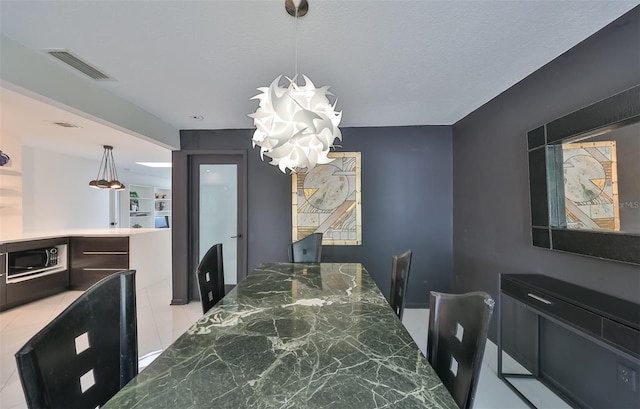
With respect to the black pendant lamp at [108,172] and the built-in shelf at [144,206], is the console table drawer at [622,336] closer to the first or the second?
the black pendant lamp at [108,172]

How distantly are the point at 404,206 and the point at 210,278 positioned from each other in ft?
9.17

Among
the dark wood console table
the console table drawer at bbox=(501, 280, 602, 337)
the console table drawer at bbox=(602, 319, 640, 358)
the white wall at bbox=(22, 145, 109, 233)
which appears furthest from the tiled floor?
the white wall at bbox=(22, 145, 109, 233)

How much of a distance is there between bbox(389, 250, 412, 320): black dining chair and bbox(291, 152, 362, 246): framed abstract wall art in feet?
5.87

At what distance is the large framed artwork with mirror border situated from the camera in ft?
5.09

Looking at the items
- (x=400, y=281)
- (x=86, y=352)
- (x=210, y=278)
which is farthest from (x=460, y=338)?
(x=210, y=278)

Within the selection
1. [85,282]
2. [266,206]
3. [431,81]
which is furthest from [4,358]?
[431,81]

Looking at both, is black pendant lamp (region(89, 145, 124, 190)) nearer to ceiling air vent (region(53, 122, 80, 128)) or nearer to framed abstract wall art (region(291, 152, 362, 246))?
ceiling air vent (region(53, 122, 80, 128))

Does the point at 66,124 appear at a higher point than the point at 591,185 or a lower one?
higher

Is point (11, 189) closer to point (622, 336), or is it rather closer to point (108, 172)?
point (108, 172)

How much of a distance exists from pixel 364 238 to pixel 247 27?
9.31ft

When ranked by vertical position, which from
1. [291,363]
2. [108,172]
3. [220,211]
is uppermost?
[108,172]

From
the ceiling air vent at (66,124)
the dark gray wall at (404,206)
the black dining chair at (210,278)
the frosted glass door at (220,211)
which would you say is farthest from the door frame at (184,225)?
the black dining chair at (210,278)

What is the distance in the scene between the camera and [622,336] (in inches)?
53.3

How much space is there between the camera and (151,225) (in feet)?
30.0
